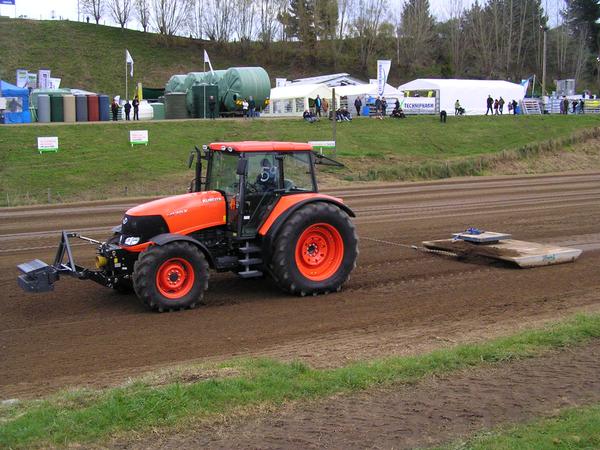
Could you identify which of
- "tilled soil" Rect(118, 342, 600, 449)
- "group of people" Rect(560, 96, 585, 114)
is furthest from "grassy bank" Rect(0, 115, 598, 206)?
"tilled soil" Rect(118, 342, 600, 449)

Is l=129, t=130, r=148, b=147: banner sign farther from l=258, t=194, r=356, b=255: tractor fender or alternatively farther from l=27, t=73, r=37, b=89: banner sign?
l=258, t=194, r=356, b=255: tractor fender

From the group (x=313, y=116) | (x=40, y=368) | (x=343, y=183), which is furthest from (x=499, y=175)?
(x=40, y=368)

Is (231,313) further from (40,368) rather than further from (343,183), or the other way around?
(343,183)

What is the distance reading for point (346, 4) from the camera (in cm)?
8800

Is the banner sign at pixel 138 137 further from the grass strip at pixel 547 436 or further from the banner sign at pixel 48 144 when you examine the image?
the grass strip at pixel 547 436

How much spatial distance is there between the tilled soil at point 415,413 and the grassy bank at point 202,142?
69.8 feet

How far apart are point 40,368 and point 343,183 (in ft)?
77.1

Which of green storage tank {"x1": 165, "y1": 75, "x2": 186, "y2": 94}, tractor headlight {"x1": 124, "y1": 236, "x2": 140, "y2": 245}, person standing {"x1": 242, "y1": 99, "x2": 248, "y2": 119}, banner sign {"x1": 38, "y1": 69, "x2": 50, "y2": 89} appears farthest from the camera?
green storage tank {"x1": 165, "y1": 75, "x2": 186, "y2": 94}

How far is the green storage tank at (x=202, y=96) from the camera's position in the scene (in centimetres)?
4322

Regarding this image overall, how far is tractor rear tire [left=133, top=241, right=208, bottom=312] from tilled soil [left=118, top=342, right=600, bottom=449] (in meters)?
3.66

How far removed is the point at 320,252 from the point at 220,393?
15.4ft

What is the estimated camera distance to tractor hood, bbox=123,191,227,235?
9641mm

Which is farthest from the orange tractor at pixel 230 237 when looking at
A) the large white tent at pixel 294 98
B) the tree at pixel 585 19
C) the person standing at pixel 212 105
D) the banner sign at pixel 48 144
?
the tree at pixel 585 19

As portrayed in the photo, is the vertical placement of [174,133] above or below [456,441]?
above
